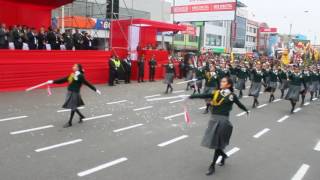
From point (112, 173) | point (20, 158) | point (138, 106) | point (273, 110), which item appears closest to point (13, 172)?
point (20, 158)

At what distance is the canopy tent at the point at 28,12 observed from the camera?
68.9ft

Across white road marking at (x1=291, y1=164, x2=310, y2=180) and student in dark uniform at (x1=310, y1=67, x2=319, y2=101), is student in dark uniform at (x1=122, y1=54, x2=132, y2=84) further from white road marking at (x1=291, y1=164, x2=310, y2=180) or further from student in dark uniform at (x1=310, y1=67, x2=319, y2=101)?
white road marking at (x1=291, y1=164, x2=310, y2=180)

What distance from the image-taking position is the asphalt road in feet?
23.7

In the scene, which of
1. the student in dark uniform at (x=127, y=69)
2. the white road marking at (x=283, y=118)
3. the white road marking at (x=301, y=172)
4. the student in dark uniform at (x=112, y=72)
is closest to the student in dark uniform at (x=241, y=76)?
the white road marking at (x=283, y=118)

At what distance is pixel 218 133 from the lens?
732cm

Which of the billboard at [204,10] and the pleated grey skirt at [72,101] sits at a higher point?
the billboard at [204,10]

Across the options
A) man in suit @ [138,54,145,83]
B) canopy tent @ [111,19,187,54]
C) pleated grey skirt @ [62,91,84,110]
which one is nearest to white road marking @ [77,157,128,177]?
pleated grey skirt @ [62,91,84,110]

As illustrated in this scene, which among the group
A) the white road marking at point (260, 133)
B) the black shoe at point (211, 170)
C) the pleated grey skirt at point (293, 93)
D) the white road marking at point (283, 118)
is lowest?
the white road marking at point (283, 118)

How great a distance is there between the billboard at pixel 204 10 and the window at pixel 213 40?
133ft

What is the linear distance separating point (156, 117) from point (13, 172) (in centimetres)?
649

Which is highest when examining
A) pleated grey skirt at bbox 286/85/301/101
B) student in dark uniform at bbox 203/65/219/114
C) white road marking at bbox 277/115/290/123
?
student in dark uniform at bbox 203/65/219/114

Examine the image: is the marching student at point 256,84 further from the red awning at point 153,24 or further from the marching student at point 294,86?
the red awning at point 153,24

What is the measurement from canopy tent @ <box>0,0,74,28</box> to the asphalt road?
776 centimetres

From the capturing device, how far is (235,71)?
19.8 m
